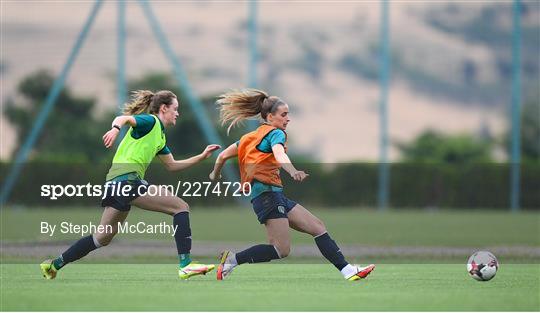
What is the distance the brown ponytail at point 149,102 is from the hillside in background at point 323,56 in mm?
23432

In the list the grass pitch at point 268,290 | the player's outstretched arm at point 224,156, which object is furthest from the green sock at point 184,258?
the player's outstretched arm at point 224,156

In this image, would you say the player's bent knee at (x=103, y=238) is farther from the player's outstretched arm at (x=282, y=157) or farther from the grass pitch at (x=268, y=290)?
the player's outstretched arm at (x=282, y=157)

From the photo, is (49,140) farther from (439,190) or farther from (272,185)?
(272,185)

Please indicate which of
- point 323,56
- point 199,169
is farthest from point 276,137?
point 323,56

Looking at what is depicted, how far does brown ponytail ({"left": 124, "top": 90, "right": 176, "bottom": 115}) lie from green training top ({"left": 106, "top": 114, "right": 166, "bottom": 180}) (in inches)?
10.1

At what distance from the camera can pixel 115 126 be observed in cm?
1107

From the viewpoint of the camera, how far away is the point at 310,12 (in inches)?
1519

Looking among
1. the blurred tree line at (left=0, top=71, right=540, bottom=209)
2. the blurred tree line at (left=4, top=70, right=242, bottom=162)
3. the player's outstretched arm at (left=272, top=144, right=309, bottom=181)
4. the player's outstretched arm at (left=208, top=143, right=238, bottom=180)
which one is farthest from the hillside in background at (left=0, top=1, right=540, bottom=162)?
the player's outstretched arm at (left=272, top=144, right=309, bottom=181)

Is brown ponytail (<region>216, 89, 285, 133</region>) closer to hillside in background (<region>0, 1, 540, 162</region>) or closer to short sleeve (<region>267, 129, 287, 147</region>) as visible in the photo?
short sleeve (<region>267, 129, 287, 147</region>)

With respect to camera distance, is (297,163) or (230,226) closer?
(230,226)

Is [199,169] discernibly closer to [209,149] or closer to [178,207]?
[209,149]

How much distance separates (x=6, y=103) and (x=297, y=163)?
1072 cm

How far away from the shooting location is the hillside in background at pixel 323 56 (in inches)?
1438

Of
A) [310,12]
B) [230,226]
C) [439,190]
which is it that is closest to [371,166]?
[439,190]
